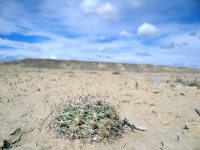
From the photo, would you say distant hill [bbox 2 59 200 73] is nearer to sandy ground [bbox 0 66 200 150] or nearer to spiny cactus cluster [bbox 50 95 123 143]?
sandy ground [bbox 0 66 200 150]

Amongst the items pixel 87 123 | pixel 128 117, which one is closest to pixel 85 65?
pixel 128 117

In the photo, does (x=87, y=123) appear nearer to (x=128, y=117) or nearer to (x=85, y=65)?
(x=128, y=117)

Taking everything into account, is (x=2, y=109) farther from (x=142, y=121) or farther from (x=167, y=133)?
(x=167, y=133)

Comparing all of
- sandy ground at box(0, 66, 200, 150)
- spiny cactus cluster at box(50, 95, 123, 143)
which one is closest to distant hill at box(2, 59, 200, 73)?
sandy ground at box(0, 66, 200, 150)

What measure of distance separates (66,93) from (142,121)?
3.17m

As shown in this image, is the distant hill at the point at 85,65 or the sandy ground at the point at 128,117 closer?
the sandy ground at the point at 128,117

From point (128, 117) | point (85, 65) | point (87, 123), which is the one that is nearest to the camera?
point (87, 123)

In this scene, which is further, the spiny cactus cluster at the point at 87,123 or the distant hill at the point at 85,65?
the distant hill at the point at 85,65

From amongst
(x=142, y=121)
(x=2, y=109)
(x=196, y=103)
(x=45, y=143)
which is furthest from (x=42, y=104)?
(x=196, y=103)

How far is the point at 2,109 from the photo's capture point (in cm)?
562

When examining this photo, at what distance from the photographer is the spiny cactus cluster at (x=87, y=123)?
3.90m

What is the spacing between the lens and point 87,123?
3.92 meters

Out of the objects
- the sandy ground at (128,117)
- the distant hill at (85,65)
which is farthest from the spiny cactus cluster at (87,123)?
the distant hill at (85,65)

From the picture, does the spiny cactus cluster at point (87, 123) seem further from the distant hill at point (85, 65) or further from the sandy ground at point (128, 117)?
the distant hill at point (85, 65)
